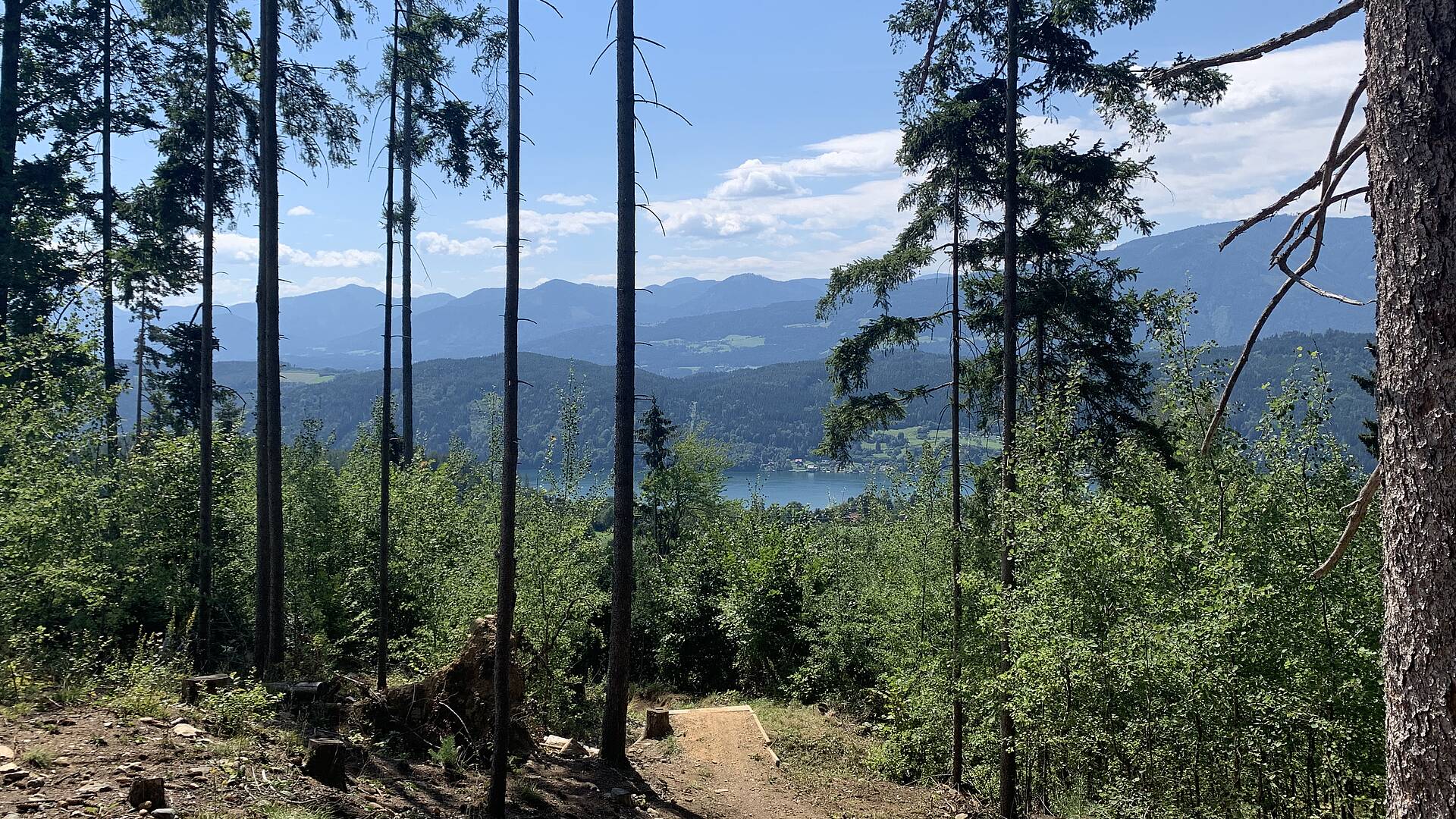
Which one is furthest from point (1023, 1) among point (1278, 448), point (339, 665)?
point (339, 665)

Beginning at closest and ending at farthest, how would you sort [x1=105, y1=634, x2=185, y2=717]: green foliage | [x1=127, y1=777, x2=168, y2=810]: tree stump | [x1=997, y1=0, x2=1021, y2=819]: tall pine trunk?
1. [x1=127, y1=777, x2=168, y2=810]: tree stump
2. [x1=105, y1=634, x2=185, y2=717]: green foliage
3. [x1=997, y1=0, x2=1021, y2=819]: tall pine trunk

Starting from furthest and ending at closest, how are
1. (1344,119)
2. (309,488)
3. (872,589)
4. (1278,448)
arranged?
1. (309,488)
2. (872,589)
3. (1278,448)
4. (1344,119)

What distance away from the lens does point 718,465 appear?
88.8ft

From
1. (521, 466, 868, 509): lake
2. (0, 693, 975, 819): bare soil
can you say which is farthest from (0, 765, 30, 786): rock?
(521, 466, 868, 509): lake

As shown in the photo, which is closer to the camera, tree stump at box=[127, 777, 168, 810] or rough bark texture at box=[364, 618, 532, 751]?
tree stump at box=[127, 777, 168, 810]

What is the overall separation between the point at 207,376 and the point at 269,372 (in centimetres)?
242

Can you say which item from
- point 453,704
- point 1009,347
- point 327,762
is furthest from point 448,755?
point 1009,347

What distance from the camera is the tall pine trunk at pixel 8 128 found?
15273mm

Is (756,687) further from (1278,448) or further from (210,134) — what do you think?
(210,134)

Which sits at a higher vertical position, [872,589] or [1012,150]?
[1012,150]

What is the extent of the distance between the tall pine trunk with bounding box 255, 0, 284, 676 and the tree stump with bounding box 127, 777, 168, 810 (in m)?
5.31

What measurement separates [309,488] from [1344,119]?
1962 centimetres

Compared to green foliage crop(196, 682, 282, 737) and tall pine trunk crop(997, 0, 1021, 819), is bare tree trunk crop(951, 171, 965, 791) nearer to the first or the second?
tall pine trunk crop(997, 0, 1021, 819)

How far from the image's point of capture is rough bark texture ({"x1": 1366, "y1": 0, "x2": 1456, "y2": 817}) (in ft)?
6.79
